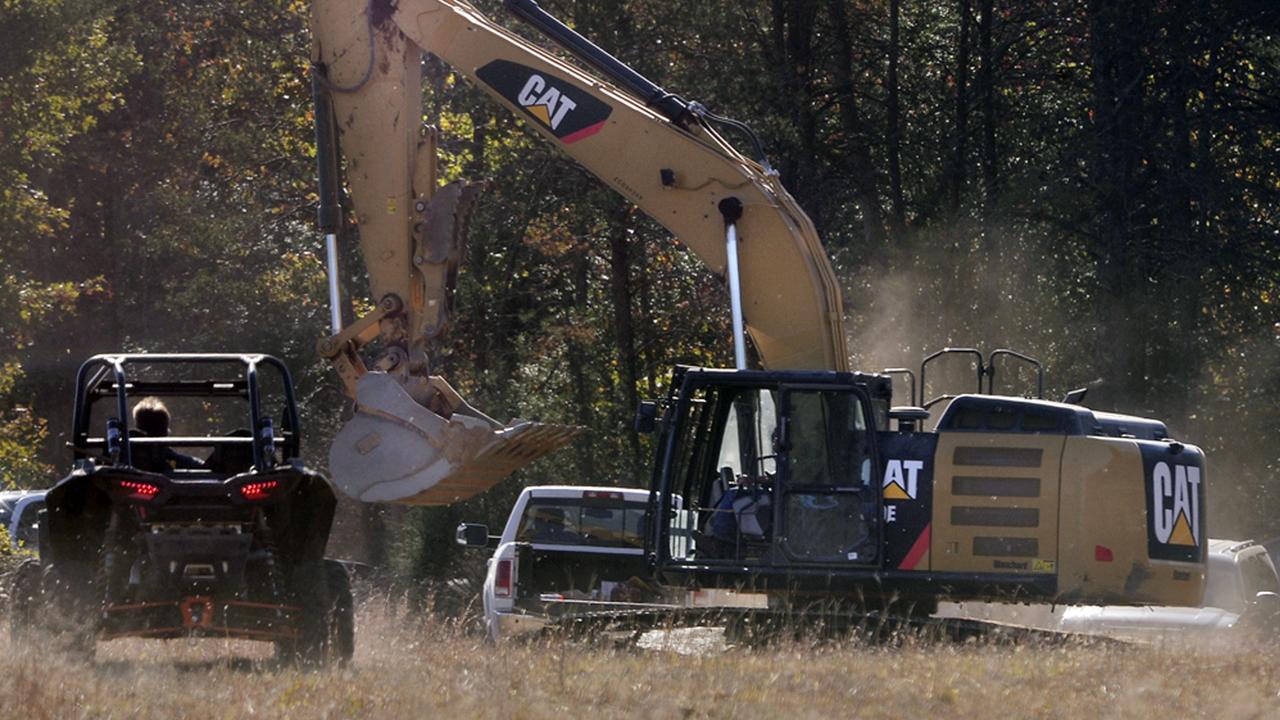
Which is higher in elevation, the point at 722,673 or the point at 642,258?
the point at 642,258

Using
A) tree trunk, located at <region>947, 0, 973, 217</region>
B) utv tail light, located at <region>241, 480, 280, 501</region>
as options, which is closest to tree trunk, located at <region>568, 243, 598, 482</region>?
tree trunk, located at <region>947, 0, 973, 217</region>

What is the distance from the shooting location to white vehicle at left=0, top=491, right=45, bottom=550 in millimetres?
21031

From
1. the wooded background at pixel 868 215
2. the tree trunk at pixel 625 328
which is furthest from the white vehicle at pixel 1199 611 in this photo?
the tree trunk at pixel 625 328

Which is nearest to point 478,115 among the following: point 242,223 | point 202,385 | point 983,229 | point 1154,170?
point 242,223

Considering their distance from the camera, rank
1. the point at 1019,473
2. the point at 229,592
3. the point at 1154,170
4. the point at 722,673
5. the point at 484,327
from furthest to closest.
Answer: the point at 484,327, the point at 1154,170, the point at 1019,473, the point at 229,592, the point at 722,673

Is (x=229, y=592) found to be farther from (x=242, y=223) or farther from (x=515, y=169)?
(x=242, y=223)

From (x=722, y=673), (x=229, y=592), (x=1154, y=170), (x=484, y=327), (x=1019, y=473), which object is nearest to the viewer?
(x=722, y=673)

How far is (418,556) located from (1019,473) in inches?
578

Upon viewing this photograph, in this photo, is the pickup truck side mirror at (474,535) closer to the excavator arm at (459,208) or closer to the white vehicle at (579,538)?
the white vehicle at (579,538)

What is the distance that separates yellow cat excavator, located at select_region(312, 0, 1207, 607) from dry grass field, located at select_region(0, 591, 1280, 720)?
871 mm

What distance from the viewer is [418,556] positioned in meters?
24.8

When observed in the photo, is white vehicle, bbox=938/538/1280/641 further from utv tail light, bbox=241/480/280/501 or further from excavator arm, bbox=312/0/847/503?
utv tail light, bbox=241/480/280/501

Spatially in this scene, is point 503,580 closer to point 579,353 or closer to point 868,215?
point 579,353

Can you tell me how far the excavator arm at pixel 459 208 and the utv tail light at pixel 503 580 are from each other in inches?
77.5
